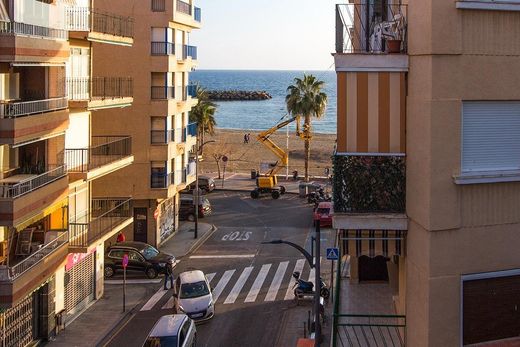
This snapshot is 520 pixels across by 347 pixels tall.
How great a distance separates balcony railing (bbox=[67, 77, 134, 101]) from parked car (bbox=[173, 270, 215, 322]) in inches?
Result: 347

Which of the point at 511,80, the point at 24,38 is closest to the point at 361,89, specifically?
the point at 511,80

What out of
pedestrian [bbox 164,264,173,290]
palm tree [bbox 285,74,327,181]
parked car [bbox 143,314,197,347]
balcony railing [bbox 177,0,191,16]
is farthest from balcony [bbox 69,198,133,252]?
palm tree [bbox 285,74,327,181]

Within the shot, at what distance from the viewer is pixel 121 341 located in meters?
27.3

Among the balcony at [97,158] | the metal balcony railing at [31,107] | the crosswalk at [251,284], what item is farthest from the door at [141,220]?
the metal balcony railing at [31,107]

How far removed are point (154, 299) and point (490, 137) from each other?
25849 mm

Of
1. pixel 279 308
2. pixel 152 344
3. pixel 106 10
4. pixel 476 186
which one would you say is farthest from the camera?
pixel 106 10

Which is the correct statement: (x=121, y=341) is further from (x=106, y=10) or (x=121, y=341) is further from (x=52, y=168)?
(x=106, y=10)

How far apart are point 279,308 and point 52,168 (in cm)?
1154

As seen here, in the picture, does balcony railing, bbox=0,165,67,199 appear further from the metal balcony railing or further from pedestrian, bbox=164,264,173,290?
pedestrian, bbox=164,264,173,290

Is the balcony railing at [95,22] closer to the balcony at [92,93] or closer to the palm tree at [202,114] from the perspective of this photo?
the balcony at [92,93]

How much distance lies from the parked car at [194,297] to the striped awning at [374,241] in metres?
19.1

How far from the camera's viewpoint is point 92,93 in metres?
31.7

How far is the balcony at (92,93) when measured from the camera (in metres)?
28.4

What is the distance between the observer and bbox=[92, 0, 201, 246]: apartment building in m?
40.7
